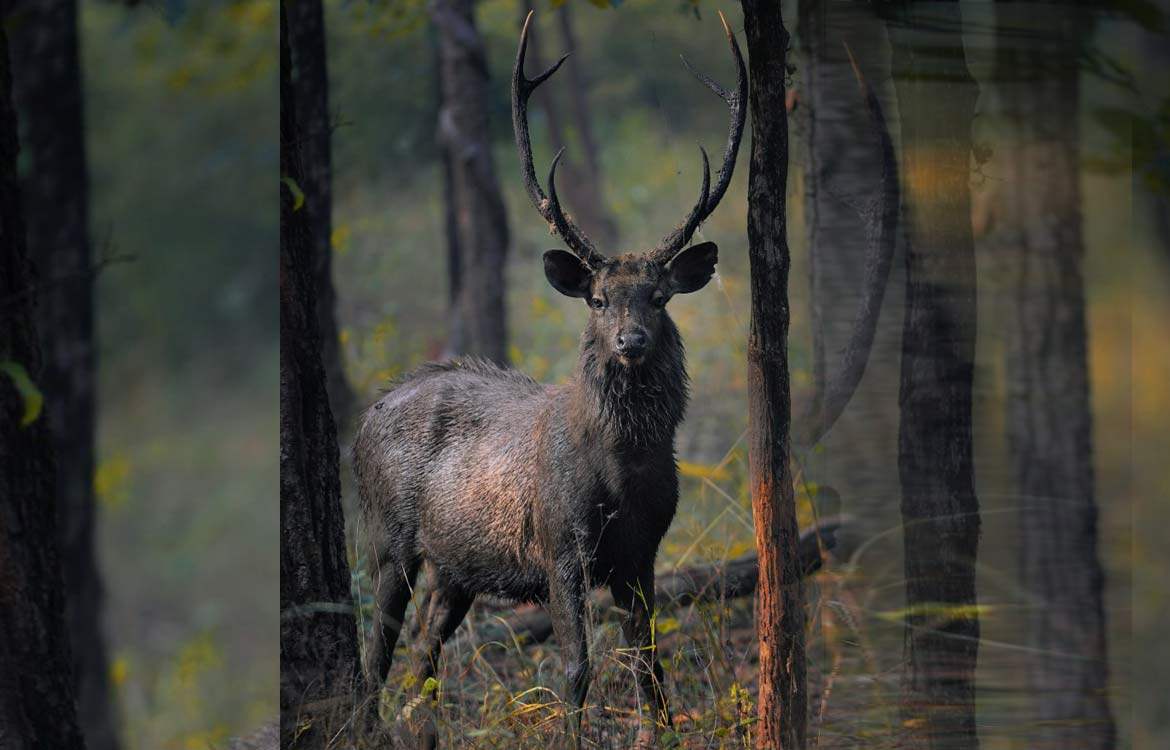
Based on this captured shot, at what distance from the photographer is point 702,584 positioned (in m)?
6.25

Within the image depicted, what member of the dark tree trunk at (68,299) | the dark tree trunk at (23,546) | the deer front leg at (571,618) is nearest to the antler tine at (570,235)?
the deer front leg at (571,618)

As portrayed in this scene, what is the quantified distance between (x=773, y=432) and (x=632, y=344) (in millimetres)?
768

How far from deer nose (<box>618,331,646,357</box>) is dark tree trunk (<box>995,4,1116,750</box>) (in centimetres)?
153

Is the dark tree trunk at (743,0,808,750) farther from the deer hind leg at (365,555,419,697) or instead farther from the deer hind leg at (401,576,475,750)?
the deer hind leg at (365,555,419,697)

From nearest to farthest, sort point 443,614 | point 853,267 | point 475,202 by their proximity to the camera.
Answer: point 853,267 → point 443,614 → point 475,202

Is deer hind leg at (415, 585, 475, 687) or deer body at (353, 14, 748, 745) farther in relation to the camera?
deer hind leg at (415, 585, 475, 687)

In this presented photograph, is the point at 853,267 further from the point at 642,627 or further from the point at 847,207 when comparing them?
the point at 642,627

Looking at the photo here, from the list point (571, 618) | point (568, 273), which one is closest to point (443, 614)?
point (571, 618)

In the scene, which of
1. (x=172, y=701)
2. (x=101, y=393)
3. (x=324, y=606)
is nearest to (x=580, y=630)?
(x=324, y=606)

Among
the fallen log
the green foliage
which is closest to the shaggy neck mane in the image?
the fallen log

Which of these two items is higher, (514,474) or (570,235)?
(570,235)

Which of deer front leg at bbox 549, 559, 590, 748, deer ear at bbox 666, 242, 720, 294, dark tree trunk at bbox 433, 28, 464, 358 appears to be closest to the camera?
deer front leg at bbox 549, 559, 590, 748

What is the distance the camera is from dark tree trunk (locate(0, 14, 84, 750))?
4.11 meters

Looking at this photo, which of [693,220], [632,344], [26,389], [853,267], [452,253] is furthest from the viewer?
[452,253]
